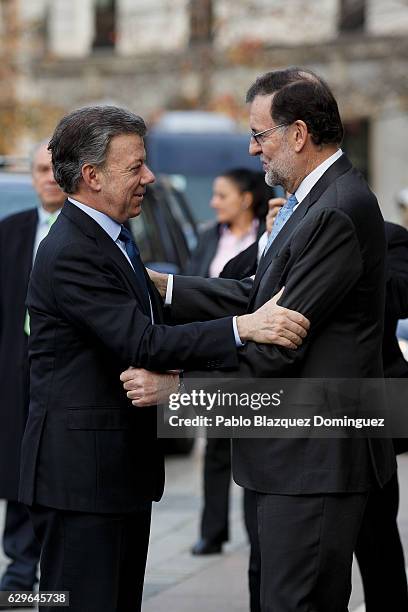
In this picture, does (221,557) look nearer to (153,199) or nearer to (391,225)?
(391,225)

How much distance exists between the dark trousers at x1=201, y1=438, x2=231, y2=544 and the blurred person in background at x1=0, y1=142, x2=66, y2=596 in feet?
4.32

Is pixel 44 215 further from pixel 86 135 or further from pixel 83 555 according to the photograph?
pixel 83 555

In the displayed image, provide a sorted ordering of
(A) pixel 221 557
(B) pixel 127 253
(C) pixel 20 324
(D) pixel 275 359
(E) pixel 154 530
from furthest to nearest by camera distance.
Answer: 1. (E) pixel 154 530
2. (A) pixel 221 557
3. (C) pixel 20 324
4. (B) pixel 127 253
5. (D) pixel 275 359

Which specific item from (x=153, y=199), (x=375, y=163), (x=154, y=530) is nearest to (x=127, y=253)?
(x=154, y=530)

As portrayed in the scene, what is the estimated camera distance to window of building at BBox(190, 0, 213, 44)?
31.2m

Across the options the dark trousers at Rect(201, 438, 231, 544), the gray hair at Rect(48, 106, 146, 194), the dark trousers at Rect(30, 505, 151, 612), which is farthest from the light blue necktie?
the dark trousers at Rect(201, 438, 231, 544)

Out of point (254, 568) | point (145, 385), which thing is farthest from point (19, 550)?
point (145, 385)

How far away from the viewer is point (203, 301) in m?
4.92

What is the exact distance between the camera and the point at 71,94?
3716cm

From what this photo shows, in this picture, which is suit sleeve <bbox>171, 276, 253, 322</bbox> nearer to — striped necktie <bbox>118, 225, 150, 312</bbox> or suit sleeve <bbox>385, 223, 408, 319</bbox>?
striped necktie <bbox>118, 225, 150, 312</bbox>

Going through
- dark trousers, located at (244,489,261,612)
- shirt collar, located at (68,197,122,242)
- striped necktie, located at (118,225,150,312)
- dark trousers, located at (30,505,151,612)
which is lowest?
dark trousers, located at (244,489,261,612)

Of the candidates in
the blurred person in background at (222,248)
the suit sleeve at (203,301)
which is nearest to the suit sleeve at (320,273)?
the suit sleeve at (203,301)

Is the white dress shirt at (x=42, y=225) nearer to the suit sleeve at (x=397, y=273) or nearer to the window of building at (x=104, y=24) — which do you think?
the suit sleeve at (x=397, y=273)

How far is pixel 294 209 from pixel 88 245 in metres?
0.63
